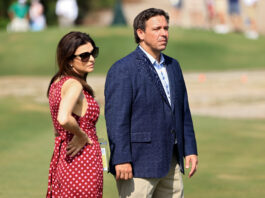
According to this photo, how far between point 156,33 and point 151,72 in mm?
271

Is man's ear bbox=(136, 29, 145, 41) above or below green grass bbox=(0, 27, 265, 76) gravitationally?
below

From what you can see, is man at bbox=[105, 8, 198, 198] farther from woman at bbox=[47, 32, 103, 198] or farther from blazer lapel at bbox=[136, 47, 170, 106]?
woman at bbox=[47, 32, 103, 198]

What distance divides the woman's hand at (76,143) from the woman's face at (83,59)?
1.45ft

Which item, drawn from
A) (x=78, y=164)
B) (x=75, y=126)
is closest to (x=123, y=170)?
(x=78, y=164)

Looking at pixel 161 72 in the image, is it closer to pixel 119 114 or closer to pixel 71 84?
pixel 119 114

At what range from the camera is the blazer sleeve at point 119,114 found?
4.48 metres

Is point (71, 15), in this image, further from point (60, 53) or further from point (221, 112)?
point (60, 53)

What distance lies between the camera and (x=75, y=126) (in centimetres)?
432

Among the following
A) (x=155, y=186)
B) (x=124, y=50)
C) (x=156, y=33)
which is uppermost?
(x=124, y=50)

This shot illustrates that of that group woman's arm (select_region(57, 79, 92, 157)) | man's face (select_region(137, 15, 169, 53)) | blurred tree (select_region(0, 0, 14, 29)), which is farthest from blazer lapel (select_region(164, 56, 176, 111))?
blurred tree (select_region(0, 0, 14, 29))

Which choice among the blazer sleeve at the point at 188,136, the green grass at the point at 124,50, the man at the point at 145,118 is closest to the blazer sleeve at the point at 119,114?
the man at the point at 145,118

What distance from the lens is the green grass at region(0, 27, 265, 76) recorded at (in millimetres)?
23891

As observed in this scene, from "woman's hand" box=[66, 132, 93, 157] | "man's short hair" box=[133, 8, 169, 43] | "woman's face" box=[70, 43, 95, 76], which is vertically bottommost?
"woman's hand" box=[66, 132, 93, 157]

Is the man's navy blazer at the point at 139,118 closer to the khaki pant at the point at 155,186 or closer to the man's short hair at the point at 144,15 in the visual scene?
the khaki pant at the point at 155,186
